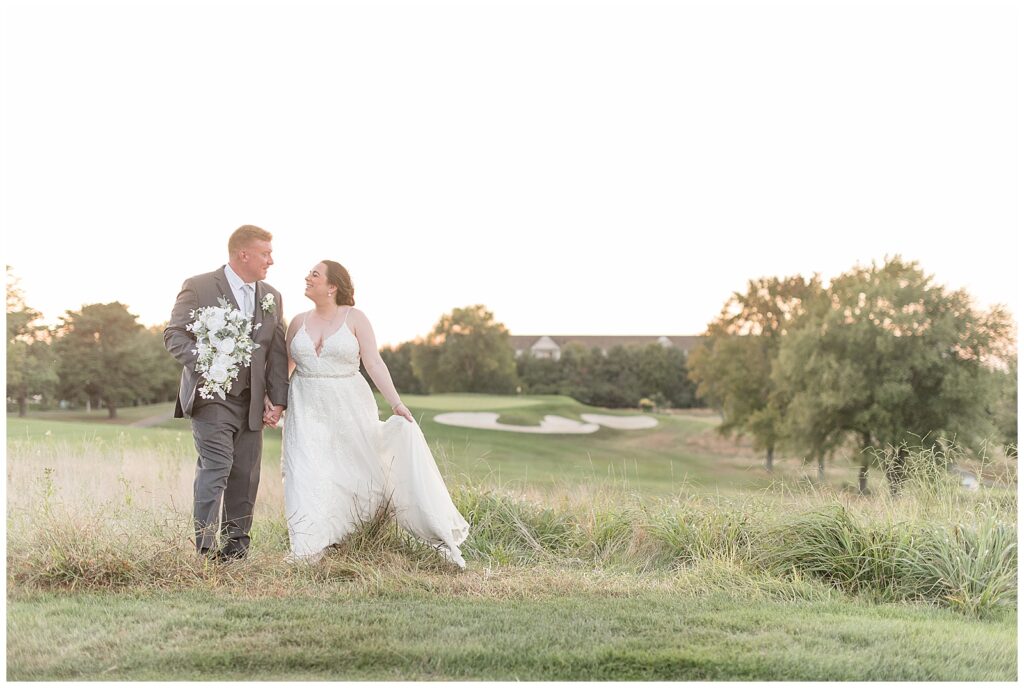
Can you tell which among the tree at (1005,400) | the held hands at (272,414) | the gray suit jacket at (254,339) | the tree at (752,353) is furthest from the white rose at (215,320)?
the tree at (752,353)

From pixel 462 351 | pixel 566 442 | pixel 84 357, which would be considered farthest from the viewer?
pixel 566 442

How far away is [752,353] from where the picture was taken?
28.9 m

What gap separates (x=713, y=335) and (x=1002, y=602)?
25431mm

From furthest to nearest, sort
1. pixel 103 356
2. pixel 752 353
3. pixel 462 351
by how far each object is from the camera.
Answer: pixel 752 353 → pixel 462 351 → pixel 103 356

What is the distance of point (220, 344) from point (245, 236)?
Answer: 2.18 ft

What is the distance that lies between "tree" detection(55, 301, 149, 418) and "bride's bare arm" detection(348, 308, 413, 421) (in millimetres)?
8995

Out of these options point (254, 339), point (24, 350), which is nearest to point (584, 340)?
point (24, 350)

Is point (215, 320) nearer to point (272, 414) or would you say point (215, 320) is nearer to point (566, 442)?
point (272, 414)

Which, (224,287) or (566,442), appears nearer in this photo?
(224,287)

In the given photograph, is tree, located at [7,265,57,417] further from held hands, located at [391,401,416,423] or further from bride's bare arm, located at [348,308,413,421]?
held hands, located at [391,401,416,423]

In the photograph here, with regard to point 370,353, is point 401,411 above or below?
below

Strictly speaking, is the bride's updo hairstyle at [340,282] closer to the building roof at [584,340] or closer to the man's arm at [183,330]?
the man's arm at [183,330]

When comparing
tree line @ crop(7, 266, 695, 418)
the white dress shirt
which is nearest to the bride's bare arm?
the white dress shirt

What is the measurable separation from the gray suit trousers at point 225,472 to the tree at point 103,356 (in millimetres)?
8663
